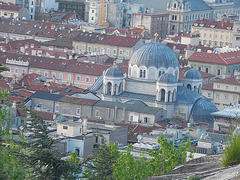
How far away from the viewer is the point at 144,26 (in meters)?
124

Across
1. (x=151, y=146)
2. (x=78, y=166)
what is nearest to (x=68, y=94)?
(x=151, y=146)

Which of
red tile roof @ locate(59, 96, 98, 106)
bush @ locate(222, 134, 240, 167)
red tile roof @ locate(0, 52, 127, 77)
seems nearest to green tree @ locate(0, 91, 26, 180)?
bush @ locate(222, 134, 240, 167)

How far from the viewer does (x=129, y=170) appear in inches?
1483

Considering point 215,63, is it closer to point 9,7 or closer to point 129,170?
point 9,7

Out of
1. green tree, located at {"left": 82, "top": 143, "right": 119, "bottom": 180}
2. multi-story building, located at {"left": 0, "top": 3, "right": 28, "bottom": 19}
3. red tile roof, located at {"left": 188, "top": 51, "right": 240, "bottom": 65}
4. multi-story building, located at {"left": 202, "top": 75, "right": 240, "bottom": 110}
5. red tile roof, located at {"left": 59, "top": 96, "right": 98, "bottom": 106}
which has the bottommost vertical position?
multi-story building, located at {"left": 202, "top": 75, "right": 240, "bottom": 110}

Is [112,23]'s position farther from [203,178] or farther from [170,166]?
[203,178]

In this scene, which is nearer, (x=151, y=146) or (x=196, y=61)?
(x=151, y=146)

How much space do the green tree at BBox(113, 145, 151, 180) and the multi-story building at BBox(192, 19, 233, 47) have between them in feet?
264

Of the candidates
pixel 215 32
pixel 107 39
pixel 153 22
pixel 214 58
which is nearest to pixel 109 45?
pixel 107 39

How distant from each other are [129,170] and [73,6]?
105922 millimetres

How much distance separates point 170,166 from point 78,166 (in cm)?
1332

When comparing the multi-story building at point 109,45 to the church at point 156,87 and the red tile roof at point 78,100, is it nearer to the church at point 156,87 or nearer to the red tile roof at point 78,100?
the church at point 156,87

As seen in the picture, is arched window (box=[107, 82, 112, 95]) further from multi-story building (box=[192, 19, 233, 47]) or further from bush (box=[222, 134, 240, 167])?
bush (box=[222, 134, 240, 167])

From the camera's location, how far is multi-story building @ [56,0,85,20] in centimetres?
14150
